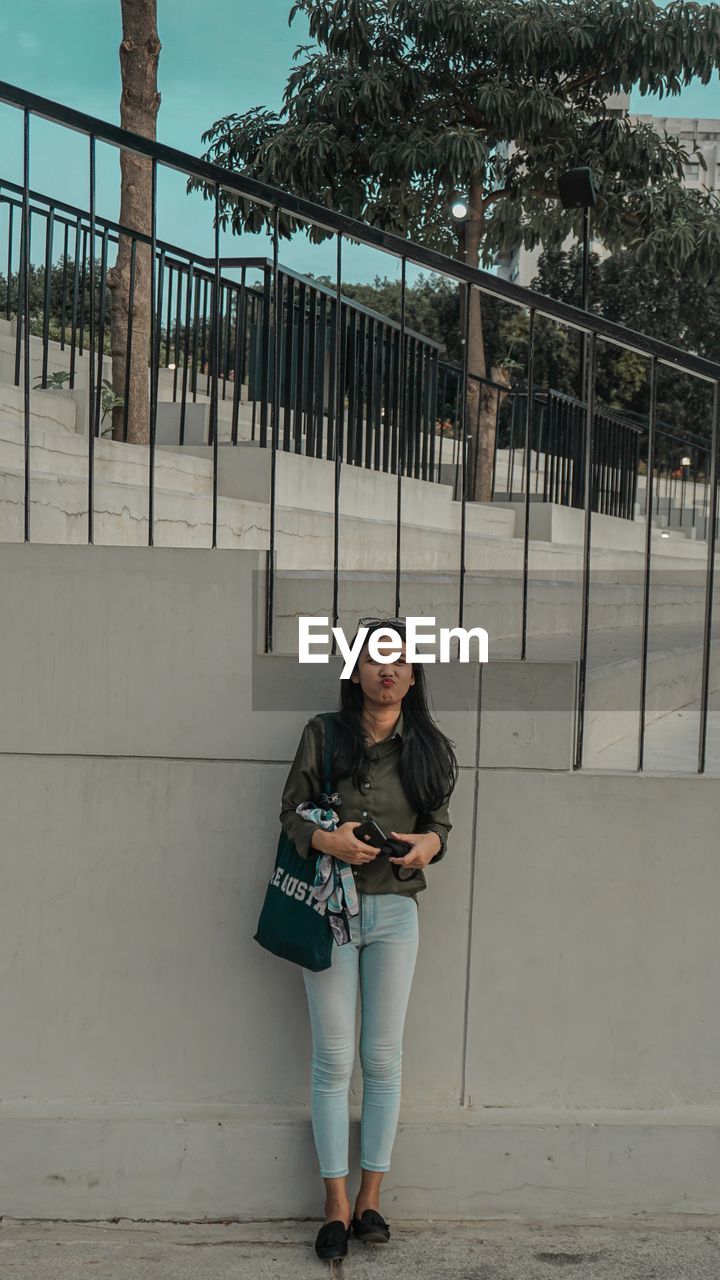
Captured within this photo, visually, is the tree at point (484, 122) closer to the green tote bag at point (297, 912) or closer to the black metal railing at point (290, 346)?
the black metal railing at point (290, 346)

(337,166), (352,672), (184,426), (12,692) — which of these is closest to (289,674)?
(352,672)

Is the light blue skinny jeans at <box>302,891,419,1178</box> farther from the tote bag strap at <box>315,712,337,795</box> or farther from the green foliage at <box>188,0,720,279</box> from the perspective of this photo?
the green foliage at <box>188,0,720,279</box>

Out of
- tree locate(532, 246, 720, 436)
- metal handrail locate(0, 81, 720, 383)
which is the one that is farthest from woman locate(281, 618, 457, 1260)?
tree locate(532, 246, 720, 436)

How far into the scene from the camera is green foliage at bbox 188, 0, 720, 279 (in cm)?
1002

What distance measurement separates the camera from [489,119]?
10297 mm

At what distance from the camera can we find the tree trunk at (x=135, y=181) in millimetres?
6703

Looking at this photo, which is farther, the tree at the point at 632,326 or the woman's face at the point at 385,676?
the tree at the point at 632,326

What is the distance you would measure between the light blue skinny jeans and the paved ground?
26cm

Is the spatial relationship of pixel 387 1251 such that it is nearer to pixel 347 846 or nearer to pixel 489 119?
pixel 347 846

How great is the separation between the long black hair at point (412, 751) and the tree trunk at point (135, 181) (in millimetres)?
3890

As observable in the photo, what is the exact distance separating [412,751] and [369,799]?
6.6 inches

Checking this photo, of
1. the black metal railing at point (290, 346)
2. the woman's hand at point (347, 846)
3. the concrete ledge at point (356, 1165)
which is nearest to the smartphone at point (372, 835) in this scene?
the woman's hand at point (347, 846)

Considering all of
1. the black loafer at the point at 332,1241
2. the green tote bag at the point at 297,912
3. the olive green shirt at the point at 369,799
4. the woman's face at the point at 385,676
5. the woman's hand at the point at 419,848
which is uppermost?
the woman's face at the point at 385,676

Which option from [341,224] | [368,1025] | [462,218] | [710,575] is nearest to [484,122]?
[462,218]
